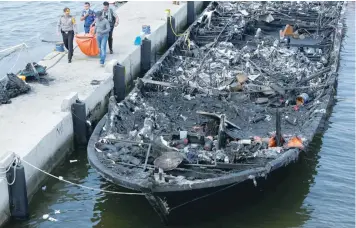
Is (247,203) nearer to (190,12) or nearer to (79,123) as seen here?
(79,123)

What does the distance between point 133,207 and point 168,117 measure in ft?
10.3

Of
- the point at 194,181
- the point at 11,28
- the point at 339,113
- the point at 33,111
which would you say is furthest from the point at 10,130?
the point at 11,28

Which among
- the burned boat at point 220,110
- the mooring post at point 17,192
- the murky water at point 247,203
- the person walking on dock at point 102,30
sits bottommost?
the murky water at point 247,203

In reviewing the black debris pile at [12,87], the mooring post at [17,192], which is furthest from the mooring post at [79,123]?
the mooring post at [17,192]

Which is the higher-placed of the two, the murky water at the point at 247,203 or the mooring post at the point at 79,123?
the mooring post at the point at 79,123

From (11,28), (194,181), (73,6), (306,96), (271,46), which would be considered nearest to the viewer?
(194,181)

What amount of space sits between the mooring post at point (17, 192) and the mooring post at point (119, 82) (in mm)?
6202

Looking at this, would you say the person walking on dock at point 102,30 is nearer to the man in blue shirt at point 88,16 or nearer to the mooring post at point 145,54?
the man in blue shirt at point 88,16

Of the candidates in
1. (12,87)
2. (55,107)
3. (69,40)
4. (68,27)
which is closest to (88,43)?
(69,40)

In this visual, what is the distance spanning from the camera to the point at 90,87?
16938 millimetres

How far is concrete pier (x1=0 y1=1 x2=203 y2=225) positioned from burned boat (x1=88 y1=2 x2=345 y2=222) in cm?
115

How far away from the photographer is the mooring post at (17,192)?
12.1m

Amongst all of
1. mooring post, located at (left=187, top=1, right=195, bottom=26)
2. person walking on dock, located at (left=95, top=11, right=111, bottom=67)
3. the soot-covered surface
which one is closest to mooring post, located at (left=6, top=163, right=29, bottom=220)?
the soot-covered surface

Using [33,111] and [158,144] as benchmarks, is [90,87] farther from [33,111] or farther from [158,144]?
[158,144]
